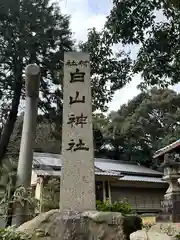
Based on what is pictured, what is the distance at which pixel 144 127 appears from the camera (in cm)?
2302

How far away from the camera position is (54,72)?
11.8 meters

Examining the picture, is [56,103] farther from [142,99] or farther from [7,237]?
[142,99]

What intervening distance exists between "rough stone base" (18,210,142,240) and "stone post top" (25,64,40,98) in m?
3.86

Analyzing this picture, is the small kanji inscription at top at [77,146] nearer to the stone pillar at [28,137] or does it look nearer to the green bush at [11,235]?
the green bush at [11,235]

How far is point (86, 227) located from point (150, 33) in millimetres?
3943

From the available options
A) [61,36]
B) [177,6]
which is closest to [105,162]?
[61,36]

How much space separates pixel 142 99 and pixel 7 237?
925 inches

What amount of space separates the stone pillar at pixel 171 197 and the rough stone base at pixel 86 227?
4.82m

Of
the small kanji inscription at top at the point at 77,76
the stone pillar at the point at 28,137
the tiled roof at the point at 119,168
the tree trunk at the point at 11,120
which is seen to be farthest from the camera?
the tiled roof at the point at 119,168

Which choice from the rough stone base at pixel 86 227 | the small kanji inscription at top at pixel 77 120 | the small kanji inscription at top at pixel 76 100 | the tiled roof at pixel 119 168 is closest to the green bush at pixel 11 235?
the rough stone base at pixel 86 227

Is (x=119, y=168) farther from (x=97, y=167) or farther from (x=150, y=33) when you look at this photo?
(x=150, y=33)

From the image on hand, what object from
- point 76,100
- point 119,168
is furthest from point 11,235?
point 119,168

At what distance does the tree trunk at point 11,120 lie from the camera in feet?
36.0

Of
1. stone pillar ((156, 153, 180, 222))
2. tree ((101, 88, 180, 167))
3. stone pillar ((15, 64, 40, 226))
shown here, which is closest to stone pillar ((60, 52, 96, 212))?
stone pillar ((15, 64, 40, 226))
